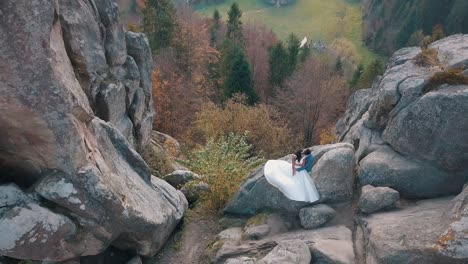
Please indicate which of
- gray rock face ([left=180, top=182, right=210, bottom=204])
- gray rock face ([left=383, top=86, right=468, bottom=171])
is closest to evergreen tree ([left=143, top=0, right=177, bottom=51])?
gray rock face ([left=180, top=182, right=210, bottom=204])

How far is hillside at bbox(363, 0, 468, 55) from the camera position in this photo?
75.9m

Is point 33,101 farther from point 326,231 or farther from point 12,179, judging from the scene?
point 326,231

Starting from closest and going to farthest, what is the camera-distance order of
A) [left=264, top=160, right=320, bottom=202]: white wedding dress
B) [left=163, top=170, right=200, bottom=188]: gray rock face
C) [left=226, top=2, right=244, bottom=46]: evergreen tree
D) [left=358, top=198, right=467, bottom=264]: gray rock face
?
[left=358, top=198, right=467, bottom=264]: gray rock face
[left=264, top=160, right=320, bottom=202]: white wedding dress
[left=163, top=170, right=200, bottom=188]: gray rock face
[left=226, top=2, right=244, bottom=46]: evergreen tree

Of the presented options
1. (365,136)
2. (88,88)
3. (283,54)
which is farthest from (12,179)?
(283,54)

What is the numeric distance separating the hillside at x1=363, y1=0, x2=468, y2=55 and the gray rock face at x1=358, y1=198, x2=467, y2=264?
72.4 metres

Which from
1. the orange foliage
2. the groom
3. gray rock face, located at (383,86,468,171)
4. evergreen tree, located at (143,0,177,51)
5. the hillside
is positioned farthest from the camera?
the hillside

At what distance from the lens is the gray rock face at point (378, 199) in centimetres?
1411

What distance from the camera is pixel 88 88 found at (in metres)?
17.0

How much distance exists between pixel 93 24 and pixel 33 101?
7.48 meters

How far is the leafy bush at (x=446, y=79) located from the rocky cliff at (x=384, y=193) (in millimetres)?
36

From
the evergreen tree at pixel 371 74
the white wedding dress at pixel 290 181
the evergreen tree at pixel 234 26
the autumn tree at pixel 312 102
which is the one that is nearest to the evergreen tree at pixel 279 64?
the evergreen tree at pixel 234 26

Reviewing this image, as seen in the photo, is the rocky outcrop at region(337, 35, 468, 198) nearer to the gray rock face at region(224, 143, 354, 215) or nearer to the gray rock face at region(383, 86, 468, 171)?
the gray rock face at region(383, 86, 468, 171)

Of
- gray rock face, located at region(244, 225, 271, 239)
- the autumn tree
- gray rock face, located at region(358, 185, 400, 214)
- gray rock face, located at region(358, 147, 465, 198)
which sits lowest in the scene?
the autumn tree

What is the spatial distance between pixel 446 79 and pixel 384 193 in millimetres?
4777
